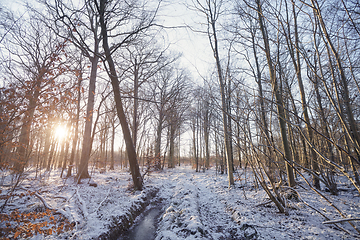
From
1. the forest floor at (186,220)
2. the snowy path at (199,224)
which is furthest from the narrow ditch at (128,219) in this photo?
the snowy path at (199,224)

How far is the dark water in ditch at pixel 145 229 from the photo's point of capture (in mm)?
3545

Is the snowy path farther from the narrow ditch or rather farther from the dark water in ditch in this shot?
the narrow ditch

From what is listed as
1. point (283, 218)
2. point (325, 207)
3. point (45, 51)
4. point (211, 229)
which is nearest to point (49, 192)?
point (211, 229)

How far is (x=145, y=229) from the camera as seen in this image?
3908mm

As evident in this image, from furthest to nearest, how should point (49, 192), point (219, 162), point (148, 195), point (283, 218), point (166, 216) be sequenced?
1. point (219, 162)
2. point (148, 195)
3. point (49, 192)
4. point (166, 216)
5. point (283, 218)

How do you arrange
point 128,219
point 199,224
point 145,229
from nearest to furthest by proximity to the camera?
point 199,224, point 145,229, point 128,219

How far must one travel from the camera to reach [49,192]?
5418 millimetres

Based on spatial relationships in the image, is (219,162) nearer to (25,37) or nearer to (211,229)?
(211,229)

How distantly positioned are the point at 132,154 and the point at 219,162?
31.1 feet

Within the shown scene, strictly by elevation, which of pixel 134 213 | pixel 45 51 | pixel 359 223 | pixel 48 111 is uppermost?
pixel 45 51

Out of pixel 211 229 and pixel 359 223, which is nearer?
pixel 359 223

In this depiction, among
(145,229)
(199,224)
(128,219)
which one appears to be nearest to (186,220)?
(199,224)

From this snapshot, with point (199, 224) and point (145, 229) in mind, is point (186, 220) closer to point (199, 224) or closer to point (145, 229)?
point (199, 224)

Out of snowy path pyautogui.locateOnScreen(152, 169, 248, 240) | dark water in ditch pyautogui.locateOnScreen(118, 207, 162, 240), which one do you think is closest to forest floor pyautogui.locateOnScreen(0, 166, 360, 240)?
snowy path pyautogui.locateOnScreen(152, 169, 248, 240)
